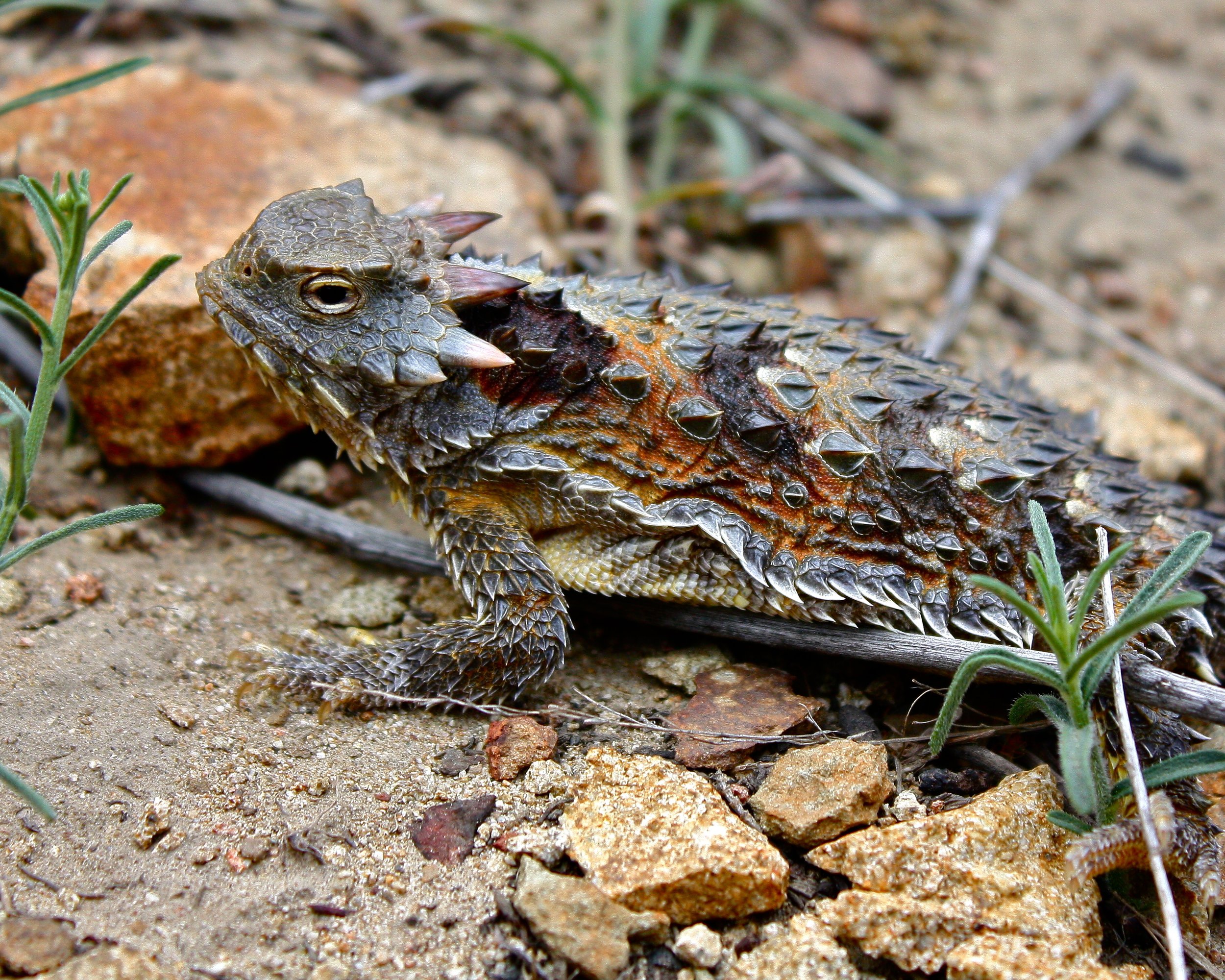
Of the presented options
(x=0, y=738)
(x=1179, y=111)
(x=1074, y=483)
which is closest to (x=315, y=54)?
(x=0, y=738)

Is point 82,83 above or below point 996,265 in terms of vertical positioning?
above

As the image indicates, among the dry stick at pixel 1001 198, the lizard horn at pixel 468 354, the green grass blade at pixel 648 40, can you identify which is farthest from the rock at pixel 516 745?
the green grass blade at pixel 648 40

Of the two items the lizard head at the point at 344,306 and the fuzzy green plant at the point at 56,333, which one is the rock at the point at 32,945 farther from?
the lizard head at the point at 344,306

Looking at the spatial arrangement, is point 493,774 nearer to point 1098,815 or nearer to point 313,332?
point 313,332

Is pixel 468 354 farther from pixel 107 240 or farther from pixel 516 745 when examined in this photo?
pixel 516 745

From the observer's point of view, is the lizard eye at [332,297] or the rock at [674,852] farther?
the lizard eye at [332,297]

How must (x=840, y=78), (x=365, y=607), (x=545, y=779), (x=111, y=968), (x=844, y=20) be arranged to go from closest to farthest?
(x=111, y=968), (x=545, y=779), (x=365, y=607), (x=840, y=78), (x=844, y=20)

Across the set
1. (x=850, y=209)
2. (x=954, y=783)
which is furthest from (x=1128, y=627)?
(x=850, y=209)
